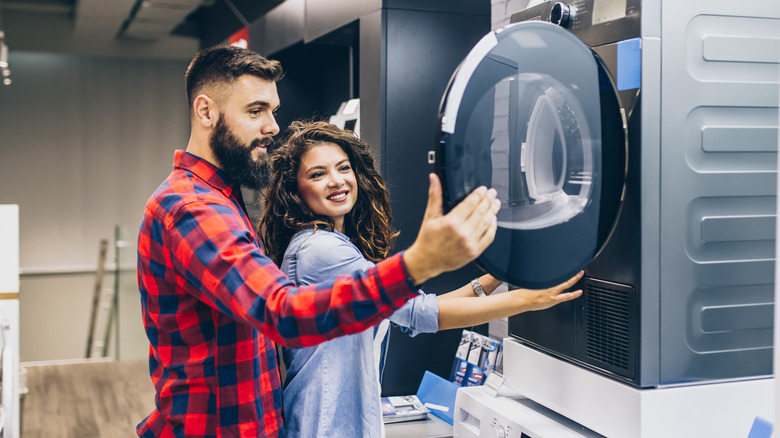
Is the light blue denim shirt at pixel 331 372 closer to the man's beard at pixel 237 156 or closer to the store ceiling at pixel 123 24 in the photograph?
the man's beard at pixel 237 156

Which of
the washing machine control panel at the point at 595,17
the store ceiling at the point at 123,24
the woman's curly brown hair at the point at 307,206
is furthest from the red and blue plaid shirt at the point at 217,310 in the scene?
the store ceiling at the point at 123,24

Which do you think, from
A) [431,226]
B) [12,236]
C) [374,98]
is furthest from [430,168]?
[12,236]

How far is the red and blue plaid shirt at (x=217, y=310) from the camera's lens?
97 cm

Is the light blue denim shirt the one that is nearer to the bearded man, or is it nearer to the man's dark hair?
the bearded man

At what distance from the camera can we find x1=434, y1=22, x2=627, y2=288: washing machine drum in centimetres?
116

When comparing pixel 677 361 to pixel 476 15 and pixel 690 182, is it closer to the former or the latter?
pixel 690 182

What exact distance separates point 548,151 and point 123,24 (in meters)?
7.33

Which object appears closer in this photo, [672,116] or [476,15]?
[672,116]

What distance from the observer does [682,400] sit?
1.25 meters

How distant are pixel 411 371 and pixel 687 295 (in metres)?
1.45

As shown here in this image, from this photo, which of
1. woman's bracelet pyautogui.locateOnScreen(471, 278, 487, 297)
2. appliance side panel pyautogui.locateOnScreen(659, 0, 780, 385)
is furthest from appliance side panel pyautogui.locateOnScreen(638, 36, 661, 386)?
woman's bracelet pyautogui.locateOnScreen(471, 278, 487, 297)

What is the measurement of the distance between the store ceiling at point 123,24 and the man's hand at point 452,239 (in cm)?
572

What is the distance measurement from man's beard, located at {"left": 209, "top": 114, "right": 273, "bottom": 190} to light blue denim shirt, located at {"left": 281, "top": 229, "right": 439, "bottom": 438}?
229 millimetres

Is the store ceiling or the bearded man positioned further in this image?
the store ceiling
